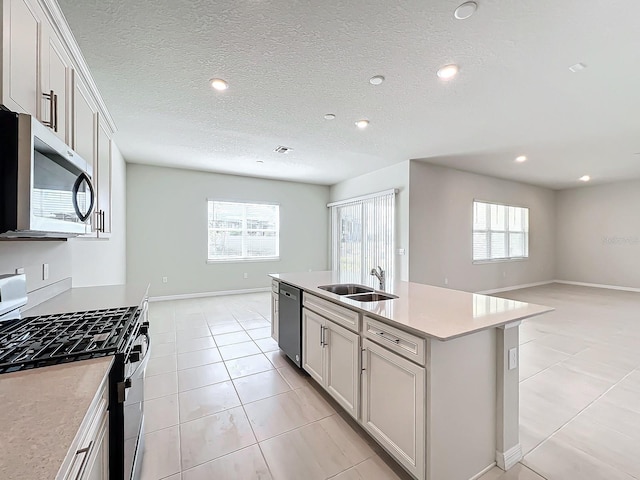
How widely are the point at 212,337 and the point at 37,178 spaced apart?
9.83ft

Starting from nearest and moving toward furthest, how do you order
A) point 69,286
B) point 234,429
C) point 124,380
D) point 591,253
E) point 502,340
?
point 124,380, point 502,340, point 234,429, point 69,286, point 591,253

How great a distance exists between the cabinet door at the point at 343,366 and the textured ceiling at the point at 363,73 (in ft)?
6.92

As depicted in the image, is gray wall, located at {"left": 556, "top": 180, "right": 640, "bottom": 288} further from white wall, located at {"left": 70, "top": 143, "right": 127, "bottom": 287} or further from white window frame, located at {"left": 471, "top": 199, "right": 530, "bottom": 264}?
white wall, located at {"left": 70, "top": 143, "right": 127, "bottom": 287}

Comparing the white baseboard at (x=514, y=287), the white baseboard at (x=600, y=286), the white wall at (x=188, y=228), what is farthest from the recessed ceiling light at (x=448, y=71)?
the white baseboard at (x=600, y=286)

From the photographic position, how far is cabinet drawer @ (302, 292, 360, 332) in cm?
187

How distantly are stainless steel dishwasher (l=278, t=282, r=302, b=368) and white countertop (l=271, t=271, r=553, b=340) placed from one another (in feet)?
1.31

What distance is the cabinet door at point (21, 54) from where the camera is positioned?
114 cm

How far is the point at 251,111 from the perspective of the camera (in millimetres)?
3158

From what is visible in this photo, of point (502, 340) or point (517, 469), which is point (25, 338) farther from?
point (517, 469)

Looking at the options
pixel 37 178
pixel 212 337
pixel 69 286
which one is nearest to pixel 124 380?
pixel 37 178

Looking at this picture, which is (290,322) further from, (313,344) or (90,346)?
(90,346)

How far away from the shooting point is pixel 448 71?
2.38 meters

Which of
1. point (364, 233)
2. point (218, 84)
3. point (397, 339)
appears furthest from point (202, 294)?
point (397, 339)

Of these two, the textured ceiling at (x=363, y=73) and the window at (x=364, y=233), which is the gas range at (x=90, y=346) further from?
the window at (x=364, y=233)
